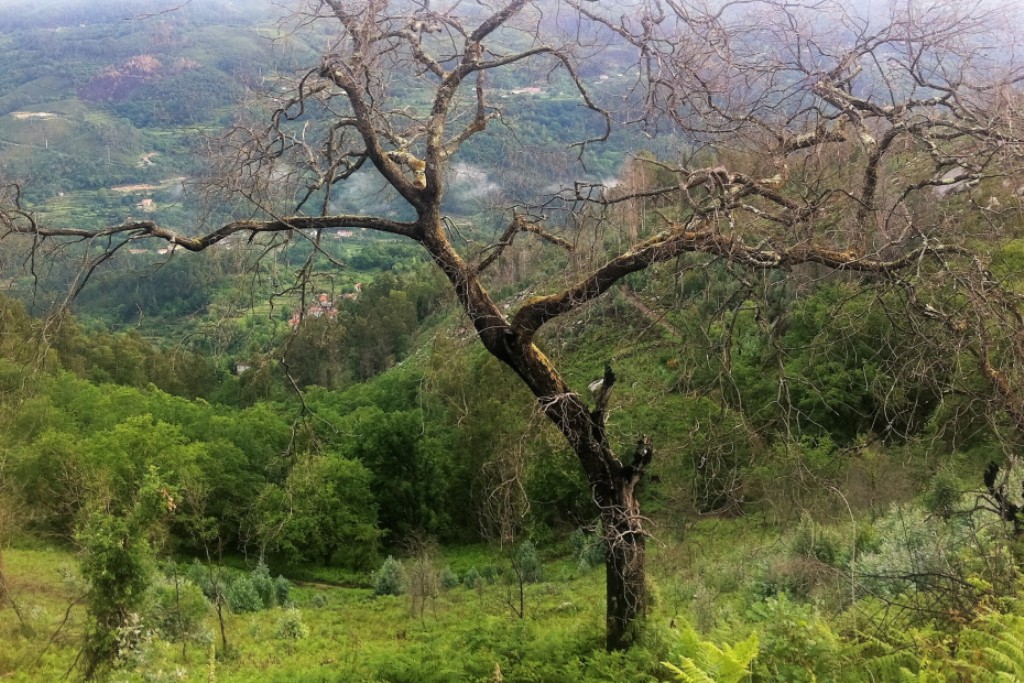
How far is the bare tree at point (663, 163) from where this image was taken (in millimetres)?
4074

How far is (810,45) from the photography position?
184 inches

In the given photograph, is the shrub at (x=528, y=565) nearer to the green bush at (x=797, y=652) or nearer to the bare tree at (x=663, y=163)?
the bare tree at (x=663, y=163)

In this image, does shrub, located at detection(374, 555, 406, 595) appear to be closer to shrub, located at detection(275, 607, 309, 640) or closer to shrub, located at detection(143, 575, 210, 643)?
shrub, located at detection(275, 607, 309, 640)

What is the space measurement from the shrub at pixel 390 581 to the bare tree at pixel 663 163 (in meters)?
13.3

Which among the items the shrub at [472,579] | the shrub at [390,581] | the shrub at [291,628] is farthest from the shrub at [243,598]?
the shrub at [472,579]

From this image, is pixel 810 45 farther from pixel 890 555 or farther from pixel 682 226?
pixel 890 555

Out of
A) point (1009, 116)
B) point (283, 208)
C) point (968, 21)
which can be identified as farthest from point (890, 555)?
point (283, 208)

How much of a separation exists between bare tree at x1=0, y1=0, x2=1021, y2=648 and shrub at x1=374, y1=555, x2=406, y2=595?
13.3 metres

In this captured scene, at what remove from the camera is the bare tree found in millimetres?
4074

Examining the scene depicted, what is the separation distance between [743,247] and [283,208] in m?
3.37

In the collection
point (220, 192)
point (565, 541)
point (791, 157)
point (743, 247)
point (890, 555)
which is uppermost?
point (791, 157)

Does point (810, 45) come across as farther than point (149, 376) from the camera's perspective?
No

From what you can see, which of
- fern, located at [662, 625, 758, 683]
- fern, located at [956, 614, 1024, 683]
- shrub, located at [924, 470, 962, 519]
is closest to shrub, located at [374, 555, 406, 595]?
Answer: shrub, located at [924, 470, 962, 519]

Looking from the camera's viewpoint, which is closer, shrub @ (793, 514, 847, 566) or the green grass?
the green grass
